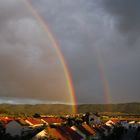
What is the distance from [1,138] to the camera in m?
56.4

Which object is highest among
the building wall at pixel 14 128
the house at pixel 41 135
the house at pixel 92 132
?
the building wall at pixel 14 128

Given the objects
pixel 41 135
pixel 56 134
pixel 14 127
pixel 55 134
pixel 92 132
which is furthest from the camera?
pixel 14 127

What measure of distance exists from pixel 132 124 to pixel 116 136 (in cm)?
9100

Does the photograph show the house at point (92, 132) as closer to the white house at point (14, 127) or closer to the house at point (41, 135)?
the white house at point (14, 127)

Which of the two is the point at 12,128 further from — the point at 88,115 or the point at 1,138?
the point at 88,115

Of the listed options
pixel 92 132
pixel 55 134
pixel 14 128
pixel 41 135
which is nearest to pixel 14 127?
pixel 14 128

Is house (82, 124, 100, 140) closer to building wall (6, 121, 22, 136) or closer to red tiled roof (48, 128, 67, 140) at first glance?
building wall (6, 121, 22, 136)

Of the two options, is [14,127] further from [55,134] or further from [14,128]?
[55,134]

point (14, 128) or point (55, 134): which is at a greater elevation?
point (14, 128)

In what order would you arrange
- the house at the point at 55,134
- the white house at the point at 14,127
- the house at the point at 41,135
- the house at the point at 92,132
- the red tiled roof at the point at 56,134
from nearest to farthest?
the house at the point at 41,135 → the house at the point at 55,134 → the red tiled roof at the point at 56,134 → the house at the point at 92,132 → the white house at the point at 14,127

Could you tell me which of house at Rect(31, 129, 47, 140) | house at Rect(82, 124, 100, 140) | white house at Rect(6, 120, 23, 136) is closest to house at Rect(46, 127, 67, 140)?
house at Rect(31, 129, 47, 140)

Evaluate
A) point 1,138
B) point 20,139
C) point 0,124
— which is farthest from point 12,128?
point 1,138

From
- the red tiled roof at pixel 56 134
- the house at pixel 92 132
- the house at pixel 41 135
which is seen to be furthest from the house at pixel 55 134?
the house at pixel 92 132

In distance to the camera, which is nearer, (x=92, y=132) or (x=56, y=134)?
(x=56, y=134)
